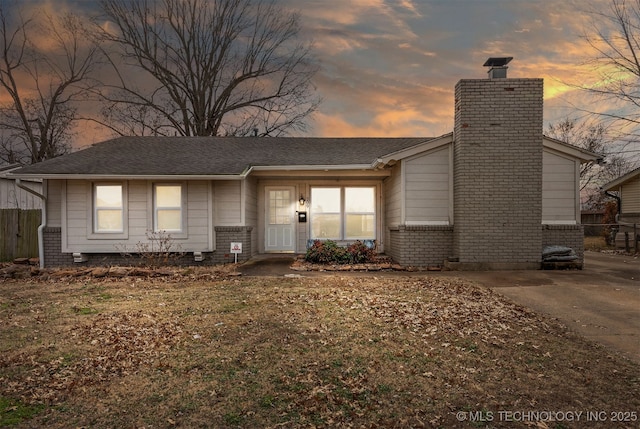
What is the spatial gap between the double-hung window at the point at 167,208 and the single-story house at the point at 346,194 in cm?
3

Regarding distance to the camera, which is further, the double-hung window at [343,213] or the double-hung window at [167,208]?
the double-hung window at [343,213]

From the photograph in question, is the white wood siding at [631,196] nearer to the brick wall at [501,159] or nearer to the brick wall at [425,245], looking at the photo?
the brick wall at [501,159]

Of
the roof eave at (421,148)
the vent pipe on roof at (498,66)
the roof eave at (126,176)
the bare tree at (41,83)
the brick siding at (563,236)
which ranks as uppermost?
the bare tree at (41,83)

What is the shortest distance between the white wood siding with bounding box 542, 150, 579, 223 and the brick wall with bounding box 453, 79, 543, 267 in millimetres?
919

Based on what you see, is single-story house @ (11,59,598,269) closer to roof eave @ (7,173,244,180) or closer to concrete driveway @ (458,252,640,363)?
roof eave @ (7,173,244,180)

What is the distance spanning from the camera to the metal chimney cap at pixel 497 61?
398 inches

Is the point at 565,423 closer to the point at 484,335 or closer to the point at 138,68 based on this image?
the point at 484,335

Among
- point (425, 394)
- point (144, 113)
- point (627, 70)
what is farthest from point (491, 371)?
point (144, 113)

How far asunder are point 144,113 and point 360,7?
17.8 metres

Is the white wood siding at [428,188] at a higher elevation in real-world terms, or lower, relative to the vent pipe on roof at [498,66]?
lower

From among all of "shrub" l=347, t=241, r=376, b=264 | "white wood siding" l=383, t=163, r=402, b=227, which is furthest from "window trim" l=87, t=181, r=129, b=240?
"white wood siding" l=383, t=163, r=402, b=227

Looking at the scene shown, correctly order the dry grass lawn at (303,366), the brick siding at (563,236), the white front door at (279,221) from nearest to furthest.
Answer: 1. the dry grass lawn at (303,366)
2. the brick siding at (563,236)
3. the white front door at (279,221)

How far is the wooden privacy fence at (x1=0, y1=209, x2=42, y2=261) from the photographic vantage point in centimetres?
1286

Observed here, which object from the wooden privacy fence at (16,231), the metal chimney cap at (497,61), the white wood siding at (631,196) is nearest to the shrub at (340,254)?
the metal chimney cap at (497,61)
